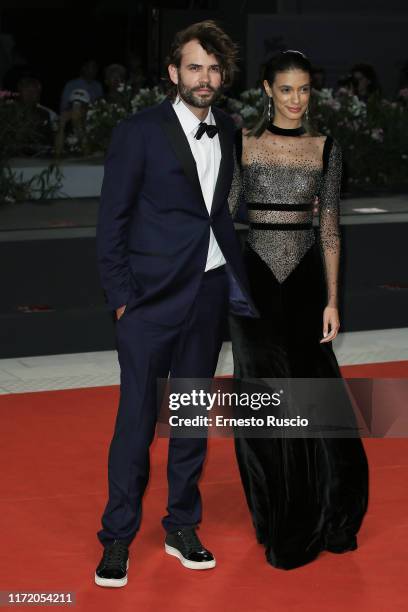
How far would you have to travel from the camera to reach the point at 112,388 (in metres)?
6.14

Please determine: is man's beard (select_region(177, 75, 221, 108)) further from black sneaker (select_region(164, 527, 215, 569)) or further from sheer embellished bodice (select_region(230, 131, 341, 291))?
black sneaker (select_region(164, 527, 215, 569))

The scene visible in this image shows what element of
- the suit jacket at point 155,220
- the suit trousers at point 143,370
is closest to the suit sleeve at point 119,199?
the suit jacket at point 155,220

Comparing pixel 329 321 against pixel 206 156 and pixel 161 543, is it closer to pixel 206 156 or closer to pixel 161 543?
pixel 206 156

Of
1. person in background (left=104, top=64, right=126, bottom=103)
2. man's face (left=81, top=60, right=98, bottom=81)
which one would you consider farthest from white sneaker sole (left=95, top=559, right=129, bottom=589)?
man's face (left=81, top=60, right=98, bottom=81)

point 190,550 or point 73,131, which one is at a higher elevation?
point 73,131

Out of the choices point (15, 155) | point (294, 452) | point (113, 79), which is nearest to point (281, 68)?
point (294, 452)

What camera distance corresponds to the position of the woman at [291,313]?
12.7 ft

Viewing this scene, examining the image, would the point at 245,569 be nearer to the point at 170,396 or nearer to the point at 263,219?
the point at 170,396

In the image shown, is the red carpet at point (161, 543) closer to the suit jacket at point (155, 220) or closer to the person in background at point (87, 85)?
the suit jacket at point (155, 220)

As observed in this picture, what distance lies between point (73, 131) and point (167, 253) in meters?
6.61

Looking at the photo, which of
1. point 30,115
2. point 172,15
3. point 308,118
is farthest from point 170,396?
point 172,15

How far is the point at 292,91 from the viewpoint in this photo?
3.79 meters

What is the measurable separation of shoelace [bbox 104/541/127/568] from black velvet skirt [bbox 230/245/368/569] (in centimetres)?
47

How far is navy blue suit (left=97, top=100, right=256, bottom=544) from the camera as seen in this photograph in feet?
11.5
